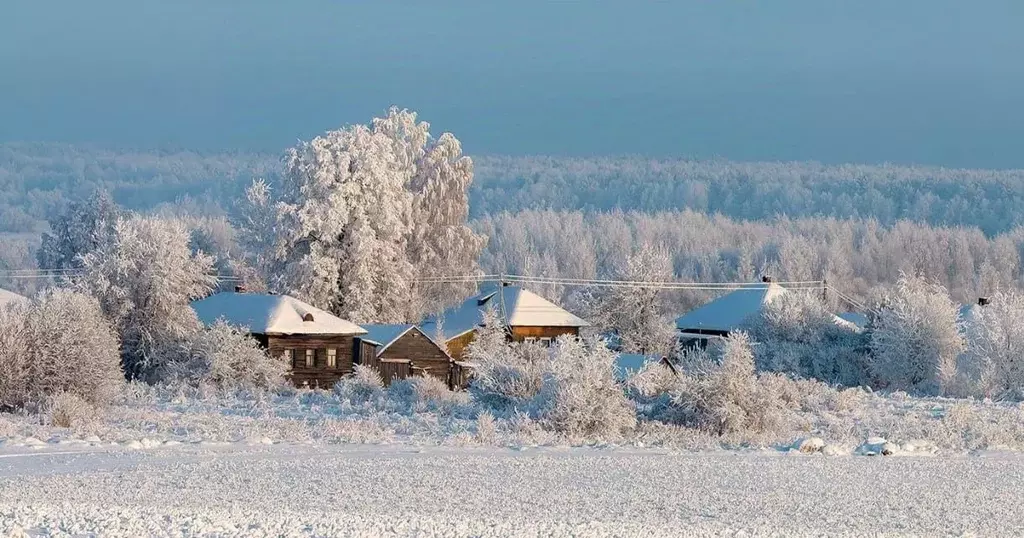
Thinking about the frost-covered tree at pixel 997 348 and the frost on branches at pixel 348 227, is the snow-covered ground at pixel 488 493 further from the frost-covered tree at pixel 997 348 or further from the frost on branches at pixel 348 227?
the frost on branches at pixel 348 227

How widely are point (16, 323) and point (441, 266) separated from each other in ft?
110

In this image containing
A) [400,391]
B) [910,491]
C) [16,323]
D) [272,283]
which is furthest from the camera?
[272,283]

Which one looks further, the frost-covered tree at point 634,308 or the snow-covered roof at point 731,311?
the frost-covered tree at point 634,308

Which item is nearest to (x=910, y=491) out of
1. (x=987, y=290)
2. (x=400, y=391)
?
(x=400, y=391)

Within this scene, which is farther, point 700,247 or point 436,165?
point 700,247

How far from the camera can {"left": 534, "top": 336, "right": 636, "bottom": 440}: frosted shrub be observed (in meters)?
27.9

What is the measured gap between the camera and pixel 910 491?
63.8 feet

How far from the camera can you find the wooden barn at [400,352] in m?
51.8

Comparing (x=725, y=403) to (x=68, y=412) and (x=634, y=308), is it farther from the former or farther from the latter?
(x=634, y=308)

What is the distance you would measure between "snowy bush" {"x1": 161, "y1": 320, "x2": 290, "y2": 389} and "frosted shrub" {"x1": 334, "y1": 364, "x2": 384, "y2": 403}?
268 cm

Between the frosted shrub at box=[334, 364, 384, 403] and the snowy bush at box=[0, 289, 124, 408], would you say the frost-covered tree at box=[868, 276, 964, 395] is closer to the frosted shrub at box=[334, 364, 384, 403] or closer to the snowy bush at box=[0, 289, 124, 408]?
the frosted shrub at box=[334, 364, 384, 403]

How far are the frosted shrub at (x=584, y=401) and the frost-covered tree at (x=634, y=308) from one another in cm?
3575

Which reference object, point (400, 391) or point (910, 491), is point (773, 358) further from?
point (910, 491)

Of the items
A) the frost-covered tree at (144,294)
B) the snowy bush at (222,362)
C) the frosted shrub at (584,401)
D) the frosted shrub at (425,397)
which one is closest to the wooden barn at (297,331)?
the frost-covered tree at (144,294)
